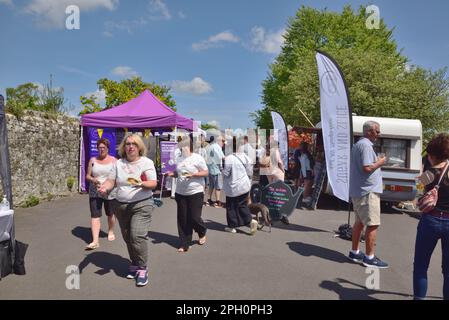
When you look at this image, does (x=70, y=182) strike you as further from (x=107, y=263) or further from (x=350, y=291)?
(x=350, y=291)

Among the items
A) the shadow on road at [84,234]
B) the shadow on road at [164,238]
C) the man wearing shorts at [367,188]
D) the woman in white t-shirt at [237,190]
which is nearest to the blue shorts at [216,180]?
the woman in white t-shirt at [237,190]

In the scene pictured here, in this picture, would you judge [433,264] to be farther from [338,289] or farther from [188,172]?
[188,172]

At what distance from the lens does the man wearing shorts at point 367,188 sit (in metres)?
4.48

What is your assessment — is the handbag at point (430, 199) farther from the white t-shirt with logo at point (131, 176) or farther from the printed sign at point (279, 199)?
the printed sign at point (279, 199)

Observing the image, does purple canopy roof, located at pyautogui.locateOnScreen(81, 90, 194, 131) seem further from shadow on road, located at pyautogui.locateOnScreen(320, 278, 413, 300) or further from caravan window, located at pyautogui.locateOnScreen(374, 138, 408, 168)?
shadow on road, located at pyautogui.locateOnScreen(320, 278, 413, 300)

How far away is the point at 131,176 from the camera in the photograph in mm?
3822

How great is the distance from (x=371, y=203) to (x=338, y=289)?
131cm

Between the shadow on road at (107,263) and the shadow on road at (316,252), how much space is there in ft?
8.63

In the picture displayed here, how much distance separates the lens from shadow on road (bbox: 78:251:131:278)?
4281 millimetres

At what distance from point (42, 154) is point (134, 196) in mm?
6699

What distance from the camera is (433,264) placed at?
4.94m

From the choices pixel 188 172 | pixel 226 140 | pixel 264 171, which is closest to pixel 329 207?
pixel 264 171

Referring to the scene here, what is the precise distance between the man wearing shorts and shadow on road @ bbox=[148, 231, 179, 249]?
9.39 feet

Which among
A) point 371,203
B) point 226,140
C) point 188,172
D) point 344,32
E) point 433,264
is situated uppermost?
point 344,32
